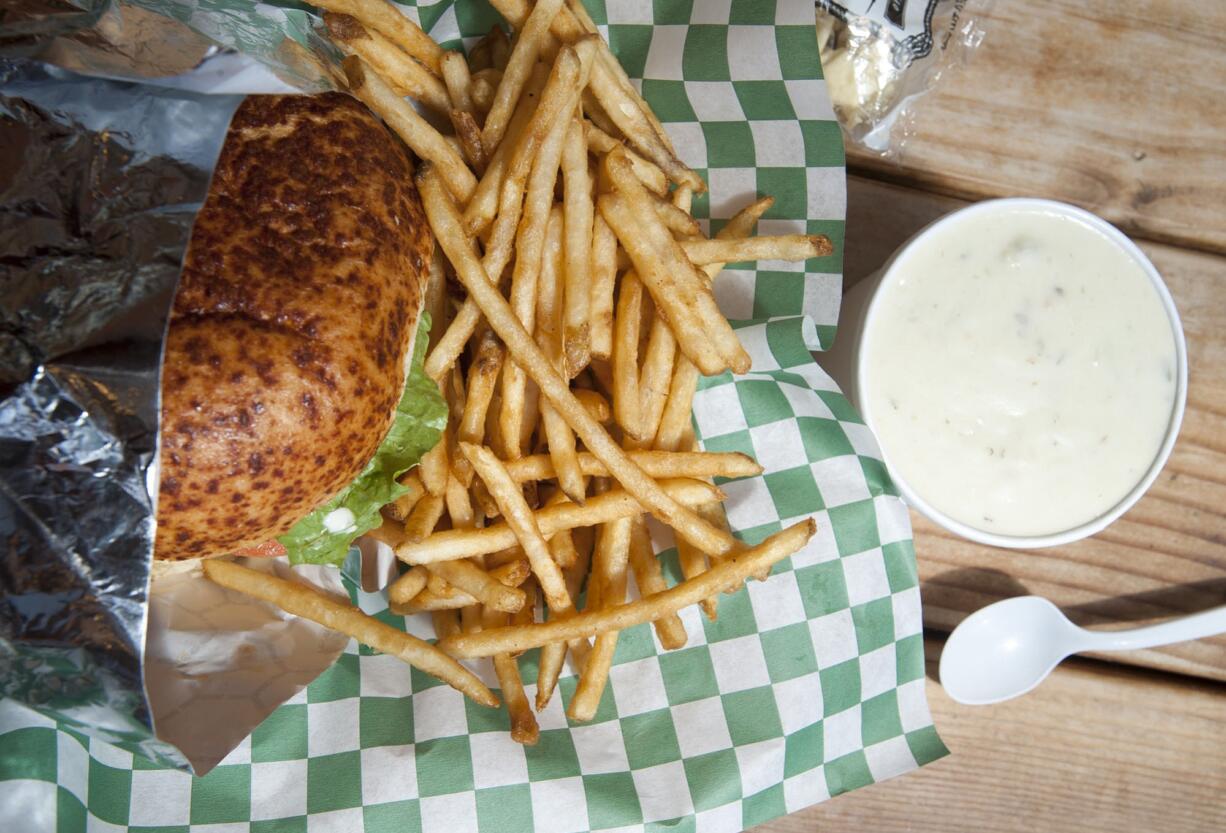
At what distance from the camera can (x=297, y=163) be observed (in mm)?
A: 1562

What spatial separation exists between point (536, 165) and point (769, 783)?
1309 millimetres

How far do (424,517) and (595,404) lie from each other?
15.2 inches

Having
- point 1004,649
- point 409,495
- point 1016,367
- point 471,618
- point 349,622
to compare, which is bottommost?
point 1004,649

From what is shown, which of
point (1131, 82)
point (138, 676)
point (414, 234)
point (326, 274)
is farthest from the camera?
point (1131, 82)

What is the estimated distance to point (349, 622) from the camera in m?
1.79

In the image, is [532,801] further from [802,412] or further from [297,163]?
[297,163]

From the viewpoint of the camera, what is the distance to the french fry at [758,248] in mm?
1797

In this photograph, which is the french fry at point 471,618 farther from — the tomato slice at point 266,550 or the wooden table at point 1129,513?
the wooden table at point 1129,513

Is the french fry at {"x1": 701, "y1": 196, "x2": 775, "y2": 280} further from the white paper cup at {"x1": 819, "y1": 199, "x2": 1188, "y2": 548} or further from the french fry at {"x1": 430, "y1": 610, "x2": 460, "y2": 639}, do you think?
the french fry at {"x1": 430, "y1": 610, "x2": 460, "y2": 639}

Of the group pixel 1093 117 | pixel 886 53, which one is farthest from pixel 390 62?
pixel 1093 117

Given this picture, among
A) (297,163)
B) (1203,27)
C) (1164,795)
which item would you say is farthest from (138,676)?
(1203,27)

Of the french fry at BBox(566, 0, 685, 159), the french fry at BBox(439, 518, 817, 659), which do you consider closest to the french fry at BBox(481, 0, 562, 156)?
the french fry at BBox(566, 0, 685, 159)

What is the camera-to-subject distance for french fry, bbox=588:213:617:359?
1782 millimetres

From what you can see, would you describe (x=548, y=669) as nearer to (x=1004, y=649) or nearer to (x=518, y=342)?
(x=518, y=342)
